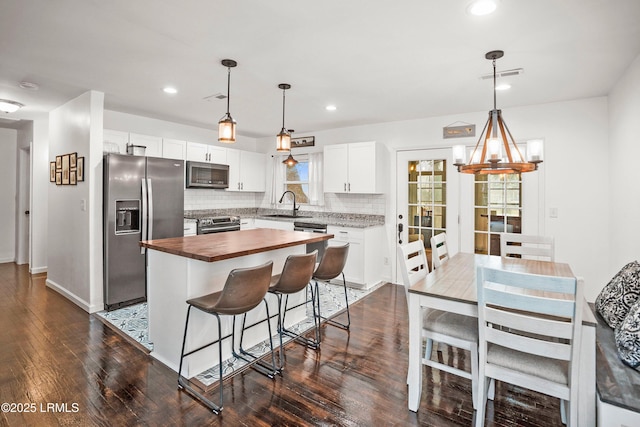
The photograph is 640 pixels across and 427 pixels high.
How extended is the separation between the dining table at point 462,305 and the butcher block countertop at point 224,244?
3.87 feet

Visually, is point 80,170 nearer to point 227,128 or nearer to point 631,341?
point 227,128

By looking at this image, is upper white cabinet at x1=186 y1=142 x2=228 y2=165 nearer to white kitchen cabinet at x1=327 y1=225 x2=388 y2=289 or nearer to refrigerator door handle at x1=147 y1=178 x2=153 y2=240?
refrigerator door handle at x1=147 y1=178 x2=153 y2=240

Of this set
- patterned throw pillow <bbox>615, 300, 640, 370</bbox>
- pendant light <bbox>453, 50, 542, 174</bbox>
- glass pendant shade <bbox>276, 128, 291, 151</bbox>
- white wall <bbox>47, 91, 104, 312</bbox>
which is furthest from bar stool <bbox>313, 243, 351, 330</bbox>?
white wall <bbox>47, 91, 104, 312</bbox>

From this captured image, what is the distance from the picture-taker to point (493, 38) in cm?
241

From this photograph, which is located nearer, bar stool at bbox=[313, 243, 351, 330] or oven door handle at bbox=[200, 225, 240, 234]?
bar stool at bbox=[313, 243, 351, 330]

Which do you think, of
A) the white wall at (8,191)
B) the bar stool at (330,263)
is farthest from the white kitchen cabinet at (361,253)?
the white wall at (8,191)

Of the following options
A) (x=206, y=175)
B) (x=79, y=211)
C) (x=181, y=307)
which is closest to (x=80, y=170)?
(x=79, y=211)

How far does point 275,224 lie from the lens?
5.70 metres

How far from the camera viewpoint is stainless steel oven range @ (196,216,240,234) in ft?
16.0

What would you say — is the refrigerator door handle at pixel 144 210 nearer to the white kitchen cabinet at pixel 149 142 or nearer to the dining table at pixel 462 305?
the white kitchen cabinet at pixel 149 142

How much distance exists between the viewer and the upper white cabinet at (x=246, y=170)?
5.89 meters

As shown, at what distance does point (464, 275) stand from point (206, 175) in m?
4.23

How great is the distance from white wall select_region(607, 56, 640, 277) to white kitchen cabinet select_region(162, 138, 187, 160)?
5328 millimetres

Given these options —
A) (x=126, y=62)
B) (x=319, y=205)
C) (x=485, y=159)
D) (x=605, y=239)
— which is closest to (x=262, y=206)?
(x=319, y=205)
